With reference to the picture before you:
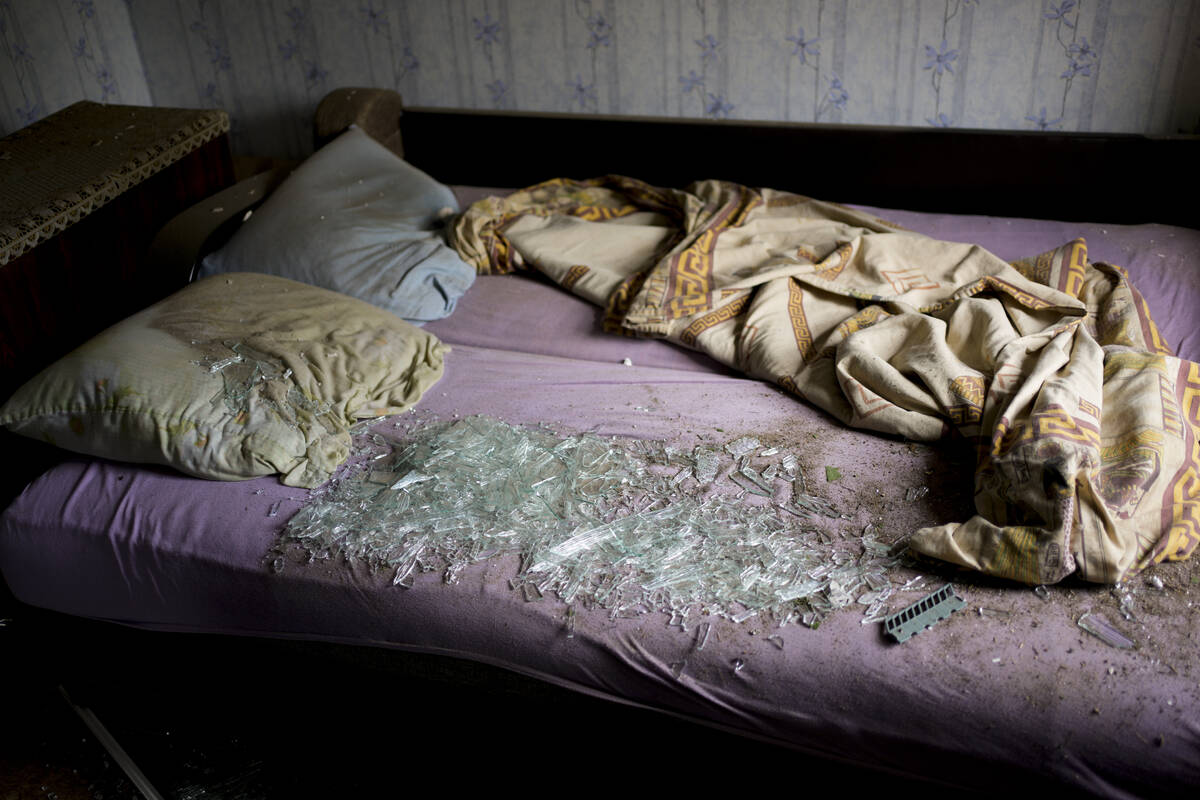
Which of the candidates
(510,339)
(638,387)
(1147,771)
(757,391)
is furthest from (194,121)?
(1147,771)

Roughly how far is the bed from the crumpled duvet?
52 millimetres

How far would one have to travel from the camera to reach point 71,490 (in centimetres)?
154

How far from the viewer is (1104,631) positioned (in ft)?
3.89

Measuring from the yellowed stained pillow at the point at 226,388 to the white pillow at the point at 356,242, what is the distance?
0.21 metres

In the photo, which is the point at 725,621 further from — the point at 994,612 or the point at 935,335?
the point at 935,335

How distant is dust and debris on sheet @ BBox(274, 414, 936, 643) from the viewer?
4.24ft

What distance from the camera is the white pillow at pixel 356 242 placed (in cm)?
199

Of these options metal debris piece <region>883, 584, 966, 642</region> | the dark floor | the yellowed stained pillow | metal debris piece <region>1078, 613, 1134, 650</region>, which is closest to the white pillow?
the yellowed stained pillow

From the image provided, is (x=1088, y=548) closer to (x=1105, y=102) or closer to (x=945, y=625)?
(x=945, y=625)

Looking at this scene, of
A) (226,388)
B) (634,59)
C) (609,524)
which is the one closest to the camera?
(609,524)

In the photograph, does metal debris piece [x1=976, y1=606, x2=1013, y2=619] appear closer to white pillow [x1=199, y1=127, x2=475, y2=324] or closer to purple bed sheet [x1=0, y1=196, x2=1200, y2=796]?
purple bed sheet [x1=0, y1=196, x2=1200, y2=796]

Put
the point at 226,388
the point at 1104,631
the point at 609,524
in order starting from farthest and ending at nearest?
1. the point at 226,388
2. the point at 609,524
3. the point at 1104,631

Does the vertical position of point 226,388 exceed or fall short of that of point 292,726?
it exceeds it

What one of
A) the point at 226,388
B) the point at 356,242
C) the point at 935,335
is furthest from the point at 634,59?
the point at 226,388
